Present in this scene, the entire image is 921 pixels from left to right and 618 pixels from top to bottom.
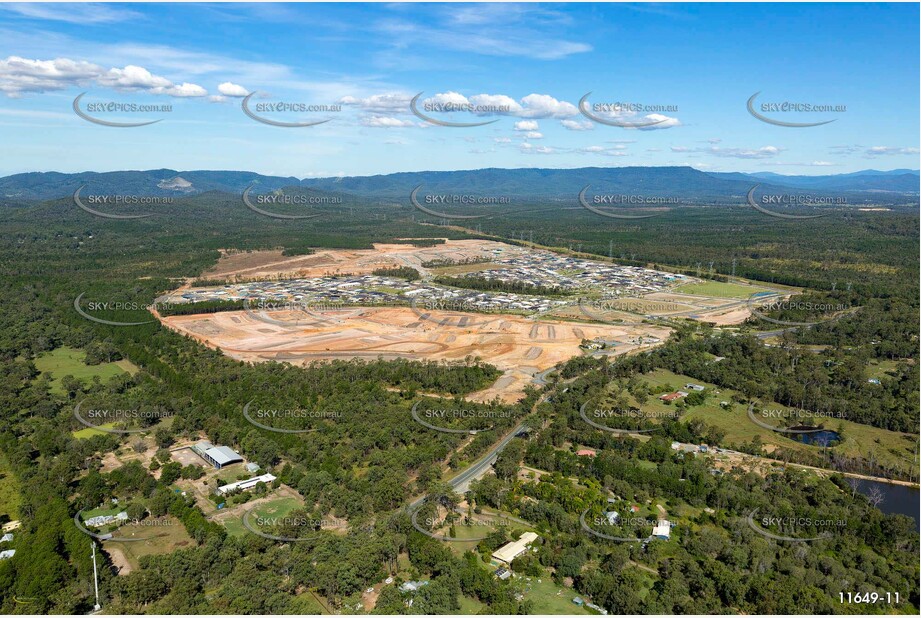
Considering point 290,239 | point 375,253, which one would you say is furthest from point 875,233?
point 290,239

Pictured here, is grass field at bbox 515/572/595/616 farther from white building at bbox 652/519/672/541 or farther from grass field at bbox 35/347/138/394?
grass field at bbox 35/347/138/394

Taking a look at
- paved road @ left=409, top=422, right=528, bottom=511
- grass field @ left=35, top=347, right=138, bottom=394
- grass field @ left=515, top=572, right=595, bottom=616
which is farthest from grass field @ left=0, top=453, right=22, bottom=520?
grass field @ left=515, top=572, right=595, bottom=616

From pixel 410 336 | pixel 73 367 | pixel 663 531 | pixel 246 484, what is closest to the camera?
pixel 663 531

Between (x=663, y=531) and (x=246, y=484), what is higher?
(x=663, y=531)

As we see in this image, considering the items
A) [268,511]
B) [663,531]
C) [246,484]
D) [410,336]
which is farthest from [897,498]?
[410,336]

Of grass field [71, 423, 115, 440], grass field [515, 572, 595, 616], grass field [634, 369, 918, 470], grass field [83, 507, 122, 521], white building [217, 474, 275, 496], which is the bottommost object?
grass field [83, 507, 122, 521]

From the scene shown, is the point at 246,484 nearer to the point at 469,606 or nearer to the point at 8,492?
the point at 8,492
